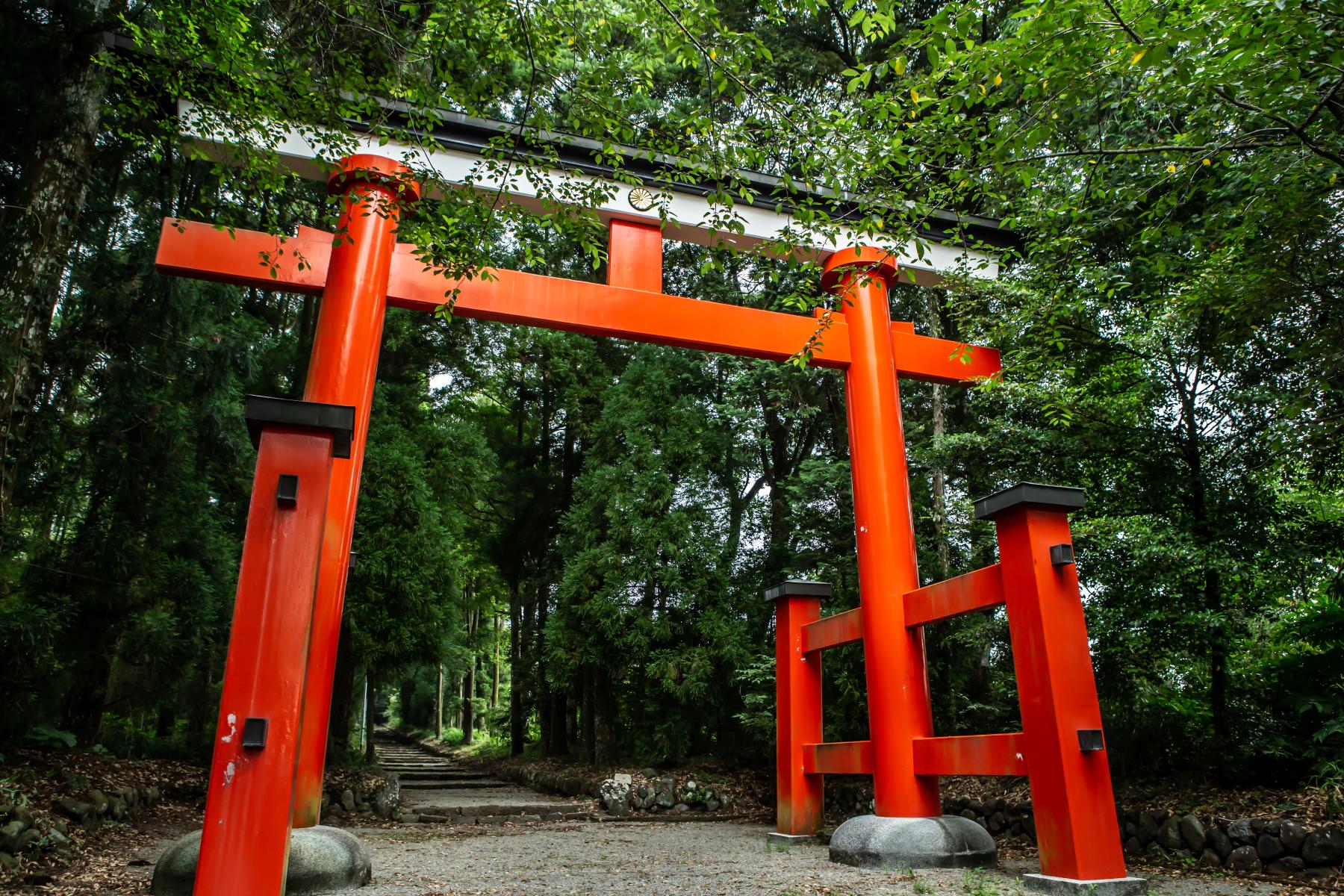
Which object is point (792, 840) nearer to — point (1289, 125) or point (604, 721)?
point (604, 721)

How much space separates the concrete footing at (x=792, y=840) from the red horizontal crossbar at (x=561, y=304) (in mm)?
3535

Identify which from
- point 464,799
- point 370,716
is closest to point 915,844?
point 464,799

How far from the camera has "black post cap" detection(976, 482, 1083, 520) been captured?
4188 mm

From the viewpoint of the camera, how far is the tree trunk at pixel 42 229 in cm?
441

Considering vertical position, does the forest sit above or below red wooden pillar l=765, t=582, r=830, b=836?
above

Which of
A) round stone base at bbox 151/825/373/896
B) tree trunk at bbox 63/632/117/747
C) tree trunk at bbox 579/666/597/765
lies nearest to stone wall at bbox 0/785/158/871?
round stone base at bbox 151/825/373/896

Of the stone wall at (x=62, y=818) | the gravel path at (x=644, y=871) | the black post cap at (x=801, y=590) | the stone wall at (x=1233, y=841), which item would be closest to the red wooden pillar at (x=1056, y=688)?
the gravel path at (x=644, y=871)

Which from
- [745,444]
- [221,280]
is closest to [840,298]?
[221,280]

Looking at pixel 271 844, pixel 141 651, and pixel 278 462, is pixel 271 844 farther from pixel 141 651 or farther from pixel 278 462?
pixel 141 651

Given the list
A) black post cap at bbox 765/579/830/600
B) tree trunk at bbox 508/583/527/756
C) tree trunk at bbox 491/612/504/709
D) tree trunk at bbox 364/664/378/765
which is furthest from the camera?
tree trunk at bbox 491/612/504/709

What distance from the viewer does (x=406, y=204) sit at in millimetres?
4770

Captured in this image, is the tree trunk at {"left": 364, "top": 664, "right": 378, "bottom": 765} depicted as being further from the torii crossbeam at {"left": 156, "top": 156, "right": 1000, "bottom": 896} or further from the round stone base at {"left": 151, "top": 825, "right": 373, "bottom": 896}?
the round stone base at {"left": 151, "top": 825, "right": 373, "bottom": 896}

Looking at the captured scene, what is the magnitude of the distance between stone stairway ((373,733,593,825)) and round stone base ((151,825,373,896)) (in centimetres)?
418

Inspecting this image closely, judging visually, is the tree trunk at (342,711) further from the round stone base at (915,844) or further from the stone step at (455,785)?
the round stone base at (915,844)
